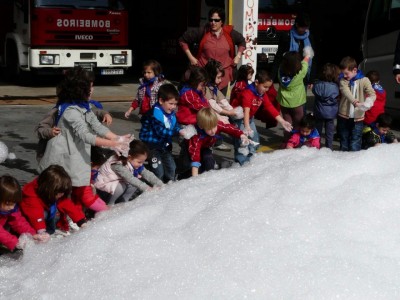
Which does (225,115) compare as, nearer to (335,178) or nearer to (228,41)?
(228,41)

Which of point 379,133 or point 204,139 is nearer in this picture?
point 204,139

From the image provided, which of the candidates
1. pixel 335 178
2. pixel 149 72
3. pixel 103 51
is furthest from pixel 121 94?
pixel 335 178

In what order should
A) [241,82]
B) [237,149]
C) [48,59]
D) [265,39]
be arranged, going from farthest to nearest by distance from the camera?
[265,39] → [48,59] → [241,82] → [237,149]

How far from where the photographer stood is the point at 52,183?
17.5 feet

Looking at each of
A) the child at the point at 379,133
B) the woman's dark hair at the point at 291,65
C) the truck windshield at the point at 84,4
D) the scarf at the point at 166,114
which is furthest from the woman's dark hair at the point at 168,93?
the truck windshield at the point at 84,4

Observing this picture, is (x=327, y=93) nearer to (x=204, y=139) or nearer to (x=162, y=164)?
(x=204, y=139)

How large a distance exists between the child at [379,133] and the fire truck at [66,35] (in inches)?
293

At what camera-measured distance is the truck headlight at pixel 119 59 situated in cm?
1536

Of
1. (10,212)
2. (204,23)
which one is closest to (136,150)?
(10,212)

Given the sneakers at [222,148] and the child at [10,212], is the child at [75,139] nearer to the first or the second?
the child at [10,212]

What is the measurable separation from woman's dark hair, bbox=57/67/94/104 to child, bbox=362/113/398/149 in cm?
400

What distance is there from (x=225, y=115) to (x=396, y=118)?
4.61 m

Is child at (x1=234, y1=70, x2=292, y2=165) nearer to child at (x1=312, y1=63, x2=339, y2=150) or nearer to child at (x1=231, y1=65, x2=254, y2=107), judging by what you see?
child at (x1=231, y1=65, x2=254, y2=107)

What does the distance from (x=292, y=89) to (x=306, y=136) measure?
4.04 feet
